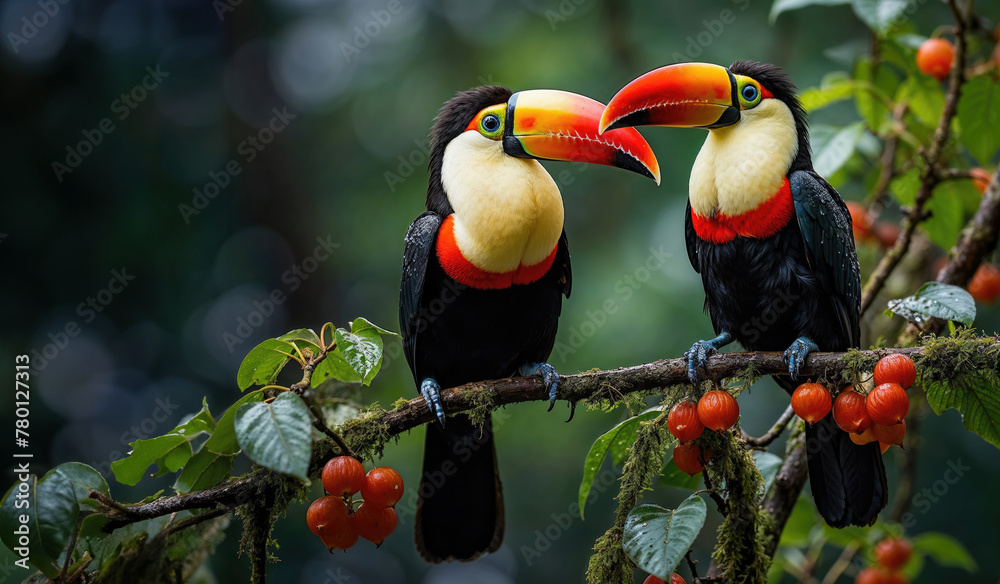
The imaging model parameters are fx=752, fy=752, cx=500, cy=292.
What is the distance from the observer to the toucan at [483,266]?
295cm

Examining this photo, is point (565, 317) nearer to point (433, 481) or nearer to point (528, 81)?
point (528, 81)

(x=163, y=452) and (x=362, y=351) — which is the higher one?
(x=362, y=351)

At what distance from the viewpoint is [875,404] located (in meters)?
2.19

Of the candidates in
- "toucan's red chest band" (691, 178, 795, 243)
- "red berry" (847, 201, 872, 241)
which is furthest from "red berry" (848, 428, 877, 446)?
"red berry" (847, 201, 872, 241)

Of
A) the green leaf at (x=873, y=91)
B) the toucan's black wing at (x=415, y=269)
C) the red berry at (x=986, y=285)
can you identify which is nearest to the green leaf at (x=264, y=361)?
the toucan's black wing at (x=415, y=269)

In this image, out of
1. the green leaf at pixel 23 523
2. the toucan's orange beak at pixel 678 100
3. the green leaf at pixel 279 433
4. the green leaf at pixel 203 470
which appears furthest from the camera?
the toucan's orange beak at pixel 678 100

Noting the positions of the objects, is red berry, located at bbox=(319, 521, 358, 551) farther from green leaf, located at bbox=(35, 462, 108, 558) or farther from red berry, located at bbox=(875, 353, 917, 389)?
red berry, located at bbox=(875, 353, 917, 389)

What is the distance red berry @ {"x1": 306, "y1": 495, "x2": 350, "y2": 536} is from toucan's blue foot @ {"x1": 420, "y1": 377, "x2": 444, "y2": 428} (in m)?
0.49

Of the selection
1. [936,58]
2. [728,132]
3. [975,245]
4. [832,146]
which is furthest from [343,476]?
[936,58]

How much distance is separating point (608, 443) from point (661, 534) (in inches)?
20.5

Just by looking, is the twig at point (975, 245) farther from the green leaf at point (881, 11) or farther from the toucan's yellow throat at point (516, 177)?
the toucan's yellow throat at point (516, 177)

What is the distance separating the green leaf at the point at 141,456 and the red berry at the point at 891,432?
216cm

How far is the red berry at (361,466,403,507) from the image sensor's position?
2.29 m

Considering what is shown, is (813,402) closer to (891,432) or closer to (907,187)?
(891,432)
